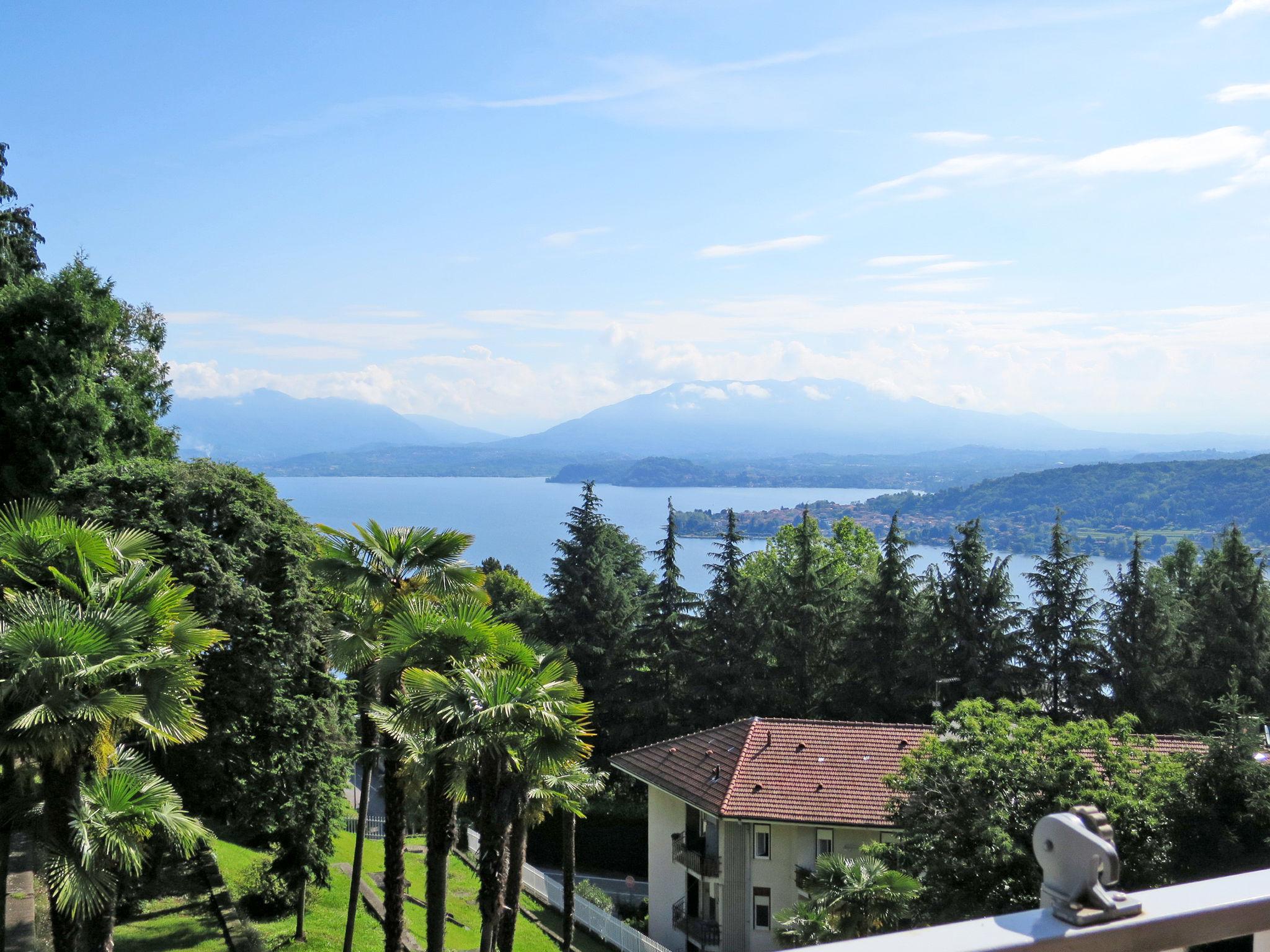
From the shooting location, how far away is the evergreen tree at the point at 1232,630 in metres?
32.2

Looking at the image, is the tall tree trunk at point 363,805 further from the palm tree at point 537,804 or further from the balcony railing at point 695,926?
the balcony railing at point 695,926

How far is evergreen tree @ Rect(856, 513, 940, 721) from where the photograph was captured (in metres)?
32.9

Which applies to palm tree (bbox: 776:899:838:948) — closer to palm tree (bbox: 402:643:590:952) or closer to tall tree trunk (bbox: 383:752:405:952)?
palm tree (bbox: 402:643:590:952)

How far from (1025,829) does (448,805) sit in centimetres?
862

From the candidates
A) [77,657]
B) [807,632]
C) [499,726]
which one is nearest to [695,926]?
[807,632]

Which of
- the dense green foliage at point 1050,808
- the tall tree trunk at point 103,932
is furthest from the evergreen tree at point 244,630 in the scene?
the dense green foliage at point 1050,808

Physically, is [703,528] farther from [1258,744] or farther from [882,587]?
[1258,744]

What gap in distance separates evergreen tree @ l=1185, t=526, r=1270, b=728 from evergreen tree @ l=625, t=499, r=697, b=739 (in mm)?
15813

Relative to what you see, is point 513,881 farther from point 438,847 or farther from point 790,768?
point 790,768

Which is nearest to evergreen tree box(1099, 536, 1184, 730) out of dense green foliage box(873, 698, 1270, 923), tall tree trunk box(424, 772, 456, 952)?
dense green foliage box(873, 698, 1270, 923)

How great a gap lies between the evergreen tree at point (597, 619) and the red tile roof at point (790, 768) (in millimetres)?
8226

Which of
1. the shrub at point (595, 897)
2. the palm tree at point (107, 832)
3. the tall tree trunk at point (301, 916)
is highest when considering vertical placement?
the palm tree at point (107, 832)

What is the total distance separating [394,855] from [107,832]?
4935 mm

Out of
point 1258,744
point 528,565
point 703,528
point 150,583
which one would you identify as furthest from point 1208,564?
point 703,528
